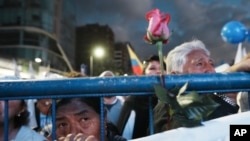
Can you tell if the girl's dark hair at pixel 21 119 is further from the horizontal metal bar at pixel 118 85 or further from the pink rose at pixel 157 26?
the pink rose at pixel 157 26

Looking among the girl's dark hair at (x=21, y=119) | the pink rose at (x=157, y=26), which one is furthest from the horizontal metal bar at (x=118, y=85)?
the girl's dark hair at (x=21, y=119)

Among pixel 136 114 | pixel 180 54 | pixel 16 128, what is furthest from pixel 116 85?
pixel 136 114

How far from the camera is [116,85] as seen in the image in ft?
4.93

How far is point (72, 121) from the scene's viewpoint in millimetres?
1767

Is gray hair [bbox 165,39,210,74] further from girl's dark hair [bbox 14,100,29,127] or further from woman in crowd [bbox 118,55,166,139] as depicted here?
girl's dark hair [bbox 14,100,29,127]

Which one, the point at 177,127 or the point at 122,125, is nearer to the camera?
the point at 177,127

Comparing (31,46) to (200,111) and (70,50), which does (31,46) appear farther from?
(200,111)

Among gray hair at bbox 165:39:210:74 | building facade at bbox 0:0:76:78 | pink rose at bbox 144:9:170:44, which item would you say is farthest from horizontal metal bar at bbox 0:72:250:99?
building facade at bbox 0:0:76:78

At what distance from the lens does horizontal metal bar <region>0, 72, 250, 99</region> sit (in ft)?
4.92

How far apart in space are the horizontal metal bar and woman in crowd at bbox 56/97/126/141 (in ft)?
0.61

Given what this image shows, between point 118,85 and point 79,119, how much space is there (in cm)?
38

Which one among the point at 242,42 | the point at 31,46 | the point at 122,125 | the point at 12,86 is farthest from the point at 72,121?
the point at 31,46

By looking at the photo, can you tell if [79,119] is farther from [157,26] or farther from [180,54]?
[180,54]

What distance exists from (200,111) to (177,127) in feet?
0.40
